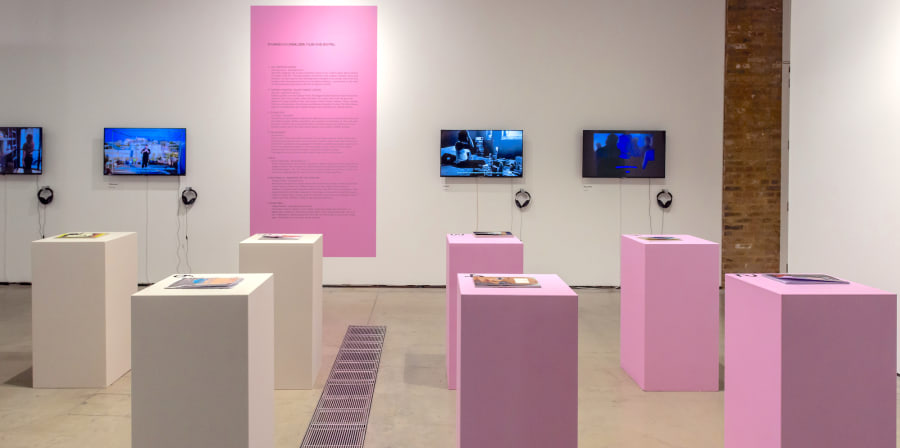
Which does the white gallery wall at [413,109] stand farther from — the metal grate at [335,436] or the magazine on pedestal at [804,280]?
the magazine on pedestal at [804,280]

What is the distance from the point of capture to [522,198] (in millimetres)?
7688

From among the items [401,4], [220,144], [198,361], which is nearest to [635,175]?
[401,4]

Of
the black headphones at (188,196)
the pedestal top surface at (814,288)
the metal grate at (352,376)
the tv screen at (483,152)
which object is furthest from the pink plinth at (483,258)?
the black headphones at (188,196)

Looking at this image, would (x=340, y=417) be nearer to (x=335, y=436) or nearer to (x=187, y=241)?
(x=335, y=436)

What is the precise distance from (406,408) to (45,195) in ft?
20.8

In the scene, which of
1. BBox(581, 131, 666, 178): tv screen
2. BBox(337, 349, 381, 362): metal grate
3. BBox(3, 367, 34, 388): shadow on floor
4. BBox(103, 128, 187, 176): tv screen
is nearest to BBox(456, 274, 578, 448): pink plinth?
BBox(337, 349, 381, 362): metal grate

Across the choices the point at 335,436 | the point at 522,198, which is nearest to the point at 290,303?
the point at 335,436

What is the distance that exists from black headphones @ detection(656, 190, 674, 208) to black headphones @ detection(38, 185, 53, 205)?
299 inches

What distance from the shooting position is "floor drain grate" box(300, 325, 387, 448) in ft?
10.6

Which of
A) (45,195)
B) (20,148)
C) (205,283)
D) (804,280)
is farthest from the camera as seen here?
(45,195)

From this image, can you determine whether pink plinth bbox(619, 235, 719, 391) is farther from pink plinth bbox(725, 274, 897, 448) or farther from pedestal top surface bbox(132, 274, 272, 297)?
pedestal top surface bbox(132, 274, 272, 297)

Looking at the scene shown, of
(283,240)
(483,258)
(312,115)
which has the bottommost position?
(483,258)

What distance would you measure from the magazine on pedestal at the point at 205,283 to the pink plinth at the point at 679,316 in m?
2.61

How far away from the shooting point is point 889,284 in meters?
4.28
